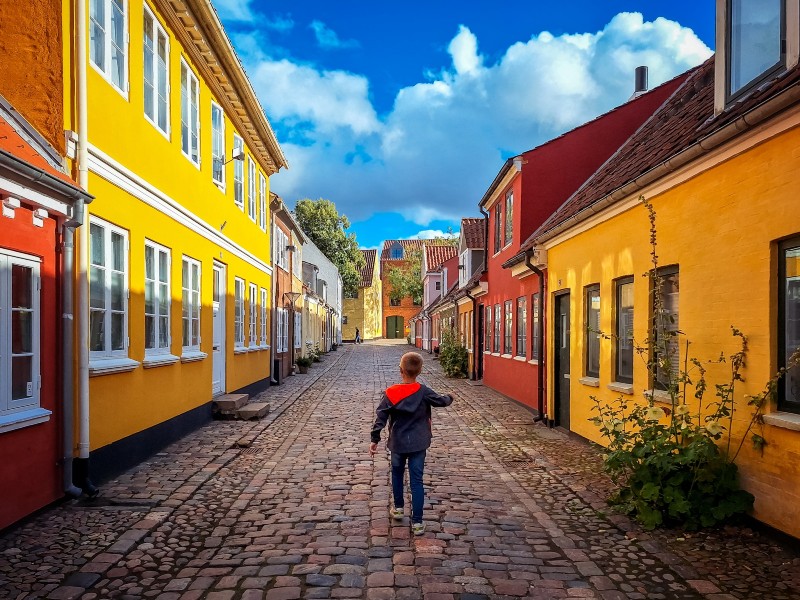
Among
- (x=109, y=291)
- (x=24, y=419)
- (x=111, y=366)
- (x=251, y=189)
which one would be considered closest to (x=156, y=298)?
(x=109, y=291)

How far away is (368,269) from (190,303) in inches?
2303

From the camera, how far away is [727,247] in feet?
18.2

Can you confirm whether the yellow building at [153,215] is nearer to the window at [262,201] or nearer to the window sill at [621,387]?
the window at [262,201]

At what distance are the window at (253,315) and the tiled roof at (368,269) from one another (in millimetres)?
48554

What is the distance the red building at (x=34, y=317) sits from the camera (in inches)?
202

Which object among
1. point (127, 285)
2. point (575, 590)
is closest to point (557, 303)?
point (127, 285)

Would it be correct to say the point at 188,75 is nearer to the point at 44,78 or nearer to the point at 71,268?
the point at 44,78

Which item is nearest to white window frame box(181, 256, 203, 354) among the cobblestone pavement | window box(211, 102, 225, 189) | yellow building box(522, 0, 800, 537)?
window box(211, 102, 225, 189)

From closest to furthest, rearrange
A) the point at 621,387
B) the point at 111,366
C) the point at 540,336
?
the point at 111,366, the point at 621,387, the point at 540,336

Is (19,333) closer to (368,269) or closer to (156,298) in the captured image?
(156,298)

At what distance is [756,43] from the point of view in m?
5.80

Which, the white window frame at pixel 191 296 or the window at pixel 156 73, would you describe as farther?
the white window frame at pixel 191 296

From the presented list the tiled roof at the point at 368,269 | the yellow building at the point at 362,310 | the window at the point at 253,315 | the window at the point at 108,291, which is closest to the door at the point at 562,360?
the window at the point at 108,291

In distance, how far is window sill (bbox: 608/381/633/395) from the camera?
790 cm
